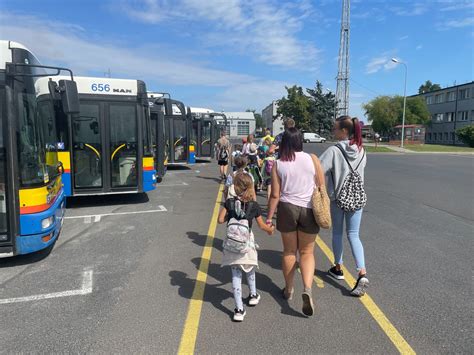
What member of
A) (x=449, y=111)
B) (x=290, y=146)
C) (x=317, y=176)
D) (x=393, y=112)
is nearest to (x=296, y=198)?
(x=317, y=176)

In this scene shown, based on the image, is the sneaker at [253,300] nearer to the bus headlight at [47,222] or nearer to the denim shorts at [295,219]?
the denim shorts at [295,219]

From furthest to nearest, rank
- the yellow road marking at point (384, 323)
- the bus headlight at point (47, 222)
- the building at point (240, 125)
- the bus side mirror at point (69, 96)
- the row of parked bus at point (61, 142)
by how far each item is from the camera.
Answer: the building at point (240, 125) → the bus side mirror at point (69, 96) → the bus headlight at point (47, 222) → the row of parked bus at point (61, 142) → the yellow road marking at point (384, 323)

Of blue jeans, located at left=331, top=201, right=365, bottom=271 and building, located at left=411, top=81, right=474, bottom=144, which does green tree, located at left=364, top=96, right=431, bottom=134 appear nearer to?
building, located at left=411, top=81, right=474, bottom=144

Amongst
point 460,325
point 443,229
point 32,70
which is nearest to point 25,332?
point 32,70

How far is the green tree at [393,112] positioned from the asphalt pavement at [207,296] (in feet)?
190

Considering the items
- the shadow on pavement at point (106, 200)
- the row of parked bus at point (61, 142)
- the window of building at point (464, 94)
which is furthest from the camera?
the window of building at point (464, 94)

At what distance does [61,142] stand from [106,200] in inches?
77.4

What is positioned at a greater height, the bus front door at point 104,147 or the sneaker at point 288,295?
the bus front door at point 104,147

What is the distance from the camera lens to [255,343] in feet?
10.2

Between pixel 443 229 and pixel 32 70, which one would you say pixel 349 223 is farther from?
pixel 32 70

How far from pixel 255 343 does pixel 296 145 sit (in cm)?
182

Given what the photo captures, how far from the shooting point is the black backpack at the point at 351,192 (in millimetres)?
4012

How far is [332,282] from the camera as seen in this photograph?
4344 millimetres

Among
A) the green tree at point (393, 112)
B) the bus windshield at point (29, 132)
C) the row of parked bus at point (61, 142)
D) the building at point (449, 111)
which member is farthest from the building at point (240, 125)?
the bus windshield at point (29, 132)
